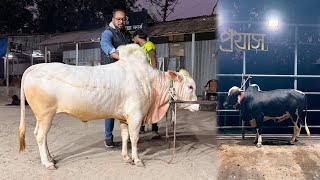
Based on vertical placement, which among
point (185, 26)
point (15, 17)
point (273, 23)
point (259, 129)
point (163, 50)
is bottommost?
point (259, 129)

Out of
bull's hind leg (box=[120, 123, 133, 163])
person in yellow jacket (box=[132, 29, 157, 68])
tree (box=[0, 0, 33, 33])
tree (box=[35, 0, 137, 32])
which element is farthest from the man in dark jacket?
tree (box=[0, 0, 33, 33])

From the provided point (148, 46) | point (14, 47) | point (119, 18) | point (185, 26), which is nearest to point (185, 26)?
point (185, 26)

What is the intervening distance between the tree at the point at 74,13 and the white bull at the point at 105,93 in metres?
15.4

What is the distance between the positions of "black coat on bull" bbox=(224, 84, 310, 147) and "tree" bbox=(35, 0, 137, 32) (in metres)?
15.6

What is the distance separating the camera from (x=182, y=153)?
14.7ft

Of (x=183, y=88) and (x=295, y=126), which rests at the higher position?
(x=183, y=88)

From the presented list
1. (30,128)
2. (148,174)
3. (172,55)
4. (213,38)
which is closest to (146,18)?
(172,55)

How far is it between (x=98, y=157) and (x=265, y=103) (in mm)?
2199

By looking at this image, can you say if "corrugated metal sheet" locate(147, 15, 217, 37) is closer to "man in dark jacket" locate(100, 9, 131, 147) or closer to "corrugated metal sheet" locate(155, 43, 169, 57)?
"corrugated metal sheet" locate(155, 43, 169, 57)

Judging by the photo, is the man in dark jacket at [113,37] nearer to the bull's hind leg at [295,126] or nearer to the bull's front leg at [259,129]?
the bull's front leg at [259,129]

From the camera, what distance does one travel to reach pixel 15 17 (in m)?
20.9

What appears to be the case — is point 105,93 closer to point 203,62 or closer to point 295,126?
point 295,126

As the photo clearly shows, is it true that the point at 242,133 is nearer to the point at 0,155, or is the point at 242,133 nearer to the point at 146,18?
the point at 0,155

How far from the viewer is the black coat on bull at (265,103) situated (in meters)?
4.30
